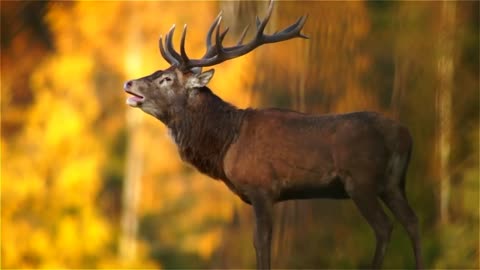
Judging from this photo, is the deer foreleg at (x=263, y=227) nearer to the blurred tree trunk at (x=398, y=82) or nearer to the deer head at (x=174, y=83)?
the deer head at (x=174, y=83)

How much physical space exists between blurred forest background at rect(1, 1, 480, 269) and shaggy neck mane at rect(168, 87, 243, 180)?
5.64 metres

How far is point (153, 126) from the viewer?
909 inches

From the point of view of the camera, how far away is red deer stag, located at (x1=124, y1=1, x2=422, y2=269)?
761cm

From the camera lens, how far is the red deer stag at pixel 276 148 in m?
7.61

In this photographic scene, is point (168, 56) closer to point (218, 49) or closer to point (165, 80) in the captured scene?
point (165, 80)

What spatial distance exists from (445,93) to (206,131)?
7613 millimetres

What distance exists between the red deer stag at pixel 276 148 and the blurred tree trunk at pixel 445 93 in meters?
6.87

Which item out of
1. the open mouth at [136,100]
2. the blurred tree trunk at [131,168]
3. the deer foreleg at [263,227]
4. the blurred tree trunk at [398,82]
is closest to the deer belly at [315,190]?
the deer foreleg at [263,227]

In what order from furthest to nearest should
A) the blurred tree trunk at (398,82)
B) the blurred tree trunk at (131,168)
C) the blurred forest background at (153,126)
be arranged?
the blurred tree trunk at (131,168) < the blurred forest background at (153,126) < the blurred tree trunk at (398,82)

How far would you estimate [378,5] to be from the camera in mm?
16062

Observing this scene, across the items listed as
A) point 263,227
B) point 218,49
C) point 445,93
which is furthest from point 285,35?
point 445,93

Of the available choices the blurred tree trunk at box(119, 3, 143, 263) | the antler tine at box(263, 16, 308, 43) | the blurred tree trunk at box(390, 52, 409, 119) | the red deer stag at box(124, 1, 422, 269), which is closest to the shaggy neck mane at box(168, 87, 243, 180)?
the red deer stag at box(124, 1, 422, 269)

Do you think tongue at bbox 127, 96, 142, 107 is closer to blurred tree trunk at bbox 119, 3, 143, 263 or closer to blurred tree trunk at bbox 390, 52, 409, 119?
blurred tree trunk at bbox 390, 52, 409, 119

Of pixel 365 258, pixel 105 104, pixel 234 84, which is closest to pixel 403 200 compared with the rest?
pixel 365 258
